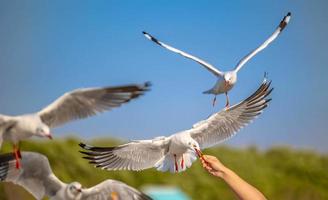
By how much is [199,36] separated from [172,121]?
12.4 inches

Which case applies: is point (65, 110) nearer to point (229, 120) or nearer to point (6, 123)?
point (6, 123)

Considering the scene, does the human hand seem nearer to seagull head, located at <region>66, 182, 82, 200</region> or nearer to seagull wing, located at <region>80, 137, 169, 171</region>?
seagull wing, located at <region>80, 137, 169, 171</region>

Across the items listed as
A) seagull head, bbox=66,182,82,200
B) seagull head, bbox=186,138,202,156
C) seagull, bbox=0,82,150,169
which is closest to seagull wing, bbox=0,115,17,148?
seagull, bbox=0,82,150,169

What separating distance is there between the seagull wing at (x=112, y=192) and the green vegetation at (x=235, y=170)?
75 cm

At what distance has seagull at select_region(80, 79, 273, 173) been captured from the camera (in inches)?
67.4

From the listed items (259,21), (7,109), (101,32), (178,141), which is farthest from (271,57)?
(7,109)

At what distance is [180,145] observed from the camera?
5.59ft

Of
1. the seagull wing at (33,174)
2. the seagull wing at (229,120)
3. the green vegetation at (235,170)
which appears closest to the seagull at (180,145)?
the seagull wing at (229,120)

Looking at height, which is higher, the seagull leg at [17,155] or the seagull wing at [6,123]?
the seagull wing at [6,123]

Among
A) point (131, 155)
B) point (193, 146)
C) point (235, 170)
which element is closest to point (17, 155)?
point (131, 155)

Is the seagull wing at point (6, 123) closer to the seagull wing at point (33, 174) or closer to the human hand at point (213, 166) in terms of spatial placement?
the seagull wing at point (33, 174)

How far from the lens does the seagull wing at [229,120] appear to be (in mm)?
1766

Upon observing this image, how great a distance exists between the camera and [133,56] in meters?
2.19

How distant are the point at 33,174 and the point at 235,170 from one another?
1.30 meters
